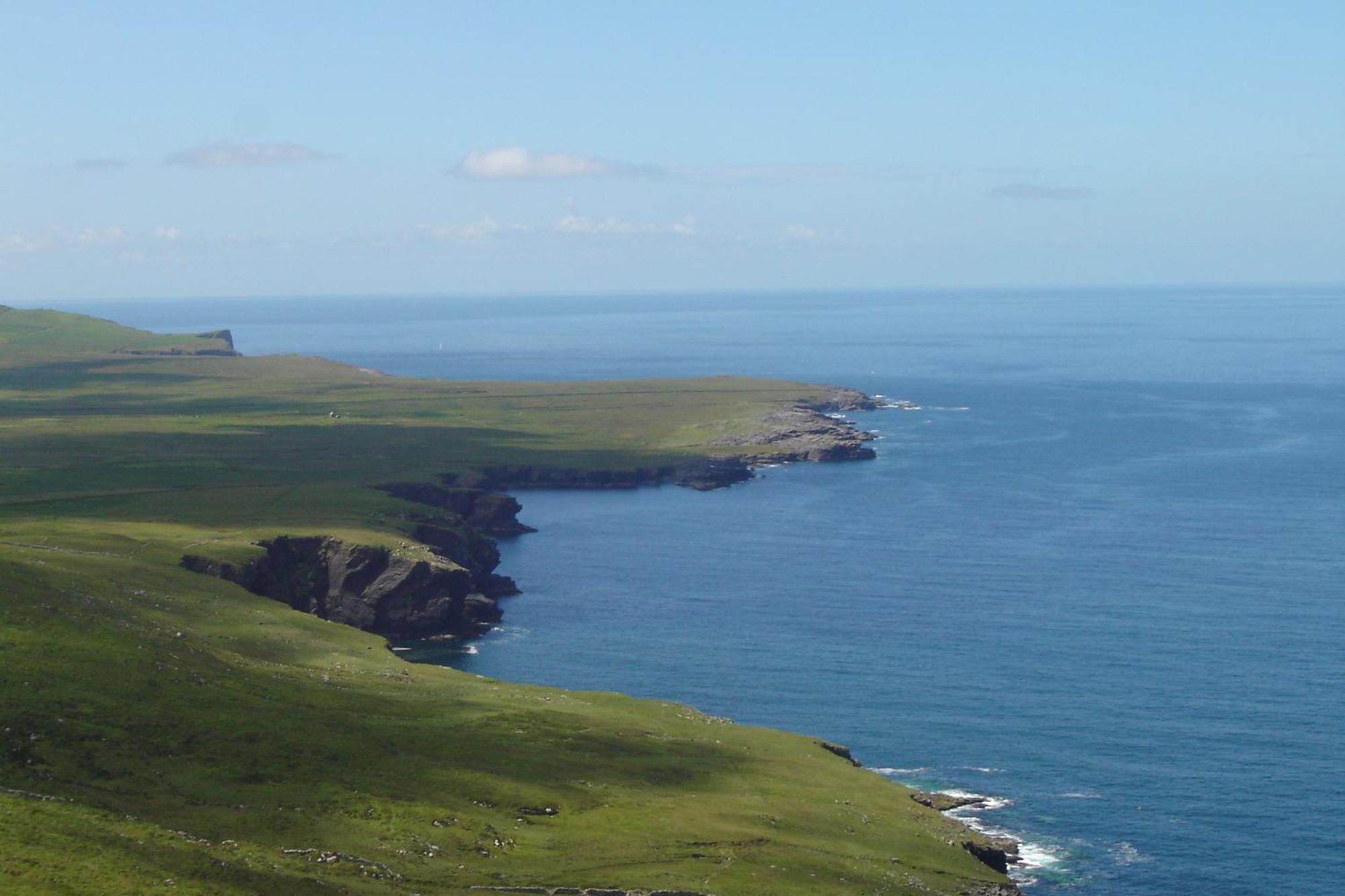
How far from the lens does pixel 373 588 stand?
15812 cm

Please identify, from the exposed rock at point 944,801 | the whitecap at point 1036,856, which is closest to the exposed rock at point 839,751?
the exposed rock at point 944,801

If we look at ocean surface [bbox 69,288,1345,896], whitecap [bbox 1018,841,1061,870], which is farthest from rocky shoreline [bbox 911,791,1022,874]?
ocean surface [bbox 69,288,1345,896]

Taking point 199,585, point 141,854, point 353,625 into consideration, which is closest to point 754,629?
point 353,625

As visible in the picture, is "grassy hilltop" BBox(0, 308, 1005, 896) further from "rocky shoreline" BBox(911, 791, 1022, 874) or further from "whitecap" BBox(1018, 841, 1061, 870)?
"whitecap" BBox(1018, 841, 1061, 870)

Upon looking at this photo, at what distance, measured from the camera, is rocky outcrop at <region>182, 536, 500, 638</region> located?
15612 centimetres

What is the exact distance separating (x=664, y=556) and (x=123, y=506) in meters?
66.5

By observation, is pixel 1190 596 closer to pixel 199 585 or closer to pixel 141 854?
pixel 199 585

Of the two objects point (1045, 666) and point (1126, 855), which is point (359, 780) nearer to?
point (1126, 855)

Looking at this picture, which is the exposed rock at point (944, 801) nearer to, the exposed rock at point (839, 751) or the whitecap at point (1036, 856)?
the whitecap at point (1036, 856)

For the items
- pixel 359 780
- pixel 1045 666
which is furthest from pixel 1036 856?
pixel 359 780

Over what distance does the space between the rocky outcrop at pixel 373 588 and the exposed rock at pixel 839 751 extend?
54.9 metres

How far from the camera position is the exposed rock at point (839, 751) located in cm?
11056

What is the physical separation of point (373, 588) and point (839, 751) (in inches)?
2522

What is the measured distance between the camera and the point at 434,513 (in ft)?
638
